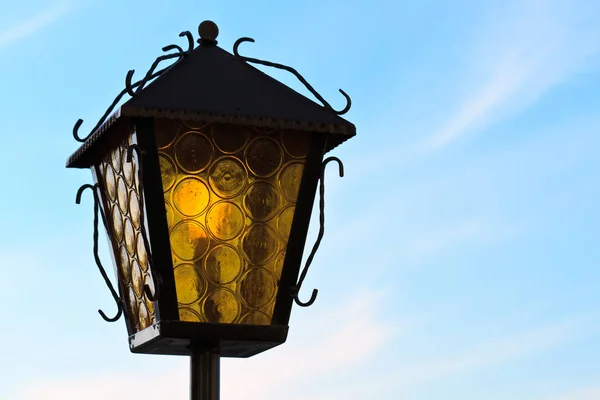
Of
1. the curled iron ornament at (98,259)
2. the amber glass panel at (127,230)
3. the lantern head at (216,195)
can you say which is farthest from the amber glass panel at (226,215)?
the curled iron ornament at (98,259)

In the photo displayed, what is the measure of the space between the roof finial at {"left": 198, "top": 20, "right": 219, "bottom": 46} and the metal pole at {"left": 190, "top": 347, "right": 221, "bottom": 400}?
136 centimetres

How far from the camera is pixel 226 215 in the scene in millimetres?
4539

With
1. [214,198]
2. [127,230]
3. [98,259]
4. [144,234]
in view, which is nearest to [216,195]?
[214,198]

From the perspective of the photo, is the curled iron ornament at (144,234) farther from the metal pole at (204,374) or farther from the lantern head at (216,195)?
the metal pole at (204,374)

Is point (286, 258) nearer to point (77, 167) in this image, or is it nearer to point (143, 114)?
point (143, 114)

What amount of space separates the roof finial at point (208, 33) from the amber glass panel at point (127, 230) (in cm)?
63

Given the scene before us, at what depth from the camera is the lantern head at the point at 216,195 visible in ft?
14.6

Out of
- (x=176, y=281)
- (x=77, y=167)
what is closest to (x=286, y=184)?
(x=176, y=281)

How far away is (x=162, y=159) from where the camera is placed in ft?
14.7

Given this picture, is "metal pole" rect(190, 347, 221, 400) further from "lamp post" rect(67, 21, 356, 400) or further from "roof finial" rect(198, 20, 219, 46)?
"roof finial" rect(198, 20, 219, 46)

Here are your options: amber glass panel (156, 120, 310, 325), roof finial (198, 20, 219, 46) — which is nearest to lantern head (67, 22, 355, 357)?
amber glass panel (156, 120, 310, 325)

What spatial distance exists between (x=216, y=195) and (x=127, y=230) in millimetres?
501

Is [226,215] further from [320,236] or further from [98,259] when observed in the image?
[98,259]

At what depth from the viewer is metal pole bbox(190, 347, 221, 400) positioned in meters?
4.71
